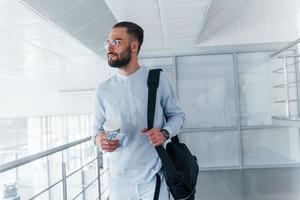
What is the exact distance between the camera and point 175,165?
1.25 metres

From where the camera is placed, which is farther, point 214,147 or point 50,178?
point 50,178

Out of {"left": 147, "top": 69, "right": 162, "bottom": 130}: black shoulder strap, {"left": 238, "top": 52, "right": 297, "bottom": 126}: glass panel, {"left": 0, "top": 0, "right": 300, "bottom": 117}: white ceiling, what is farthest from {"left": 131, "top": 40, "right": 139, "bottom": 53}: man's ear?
{"left": 238, "top": 52, "right": 297, "bottom": 126}: glass panel

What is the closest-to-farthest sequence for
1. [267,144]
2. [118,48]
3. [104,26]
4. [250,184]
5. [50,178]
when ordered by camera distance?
[118,48], [104,26], [250,184], [267,144], [50,178]

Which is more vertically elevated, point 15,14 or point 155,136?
point 15,14

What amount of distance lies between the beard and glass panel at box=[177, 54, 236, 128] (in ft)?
13.9

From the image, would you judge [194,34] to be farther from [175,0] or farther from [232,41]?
[175,0]

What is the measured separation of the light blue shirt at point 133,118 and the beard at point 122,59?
0.06 meters

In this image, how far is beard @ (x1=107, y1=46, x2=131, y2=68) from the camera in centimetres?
124

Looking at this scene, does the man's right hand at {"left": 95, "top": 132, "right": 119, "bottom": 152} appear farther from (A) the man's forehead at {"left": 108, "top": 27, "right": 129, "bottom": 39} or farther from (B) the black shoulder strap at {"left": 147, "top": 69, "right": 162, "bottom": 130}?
(A) the man's forehead at {"left": 108, "top": 27, "right": 129, "bottom": 39}

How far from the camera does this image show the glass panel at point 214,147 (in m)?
5.41

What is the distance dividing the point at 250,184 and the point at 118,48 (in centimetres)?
363

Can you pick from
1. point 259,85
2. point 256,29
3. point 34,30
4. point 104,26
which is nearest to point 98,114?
point 34,30

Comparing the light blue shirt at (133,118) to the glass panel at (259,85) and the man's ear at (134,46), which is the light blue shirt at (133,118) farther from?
the glass panel at (259,85)

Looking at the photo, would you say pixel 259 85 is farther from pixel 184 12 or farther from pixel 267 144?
pixel 184 12
